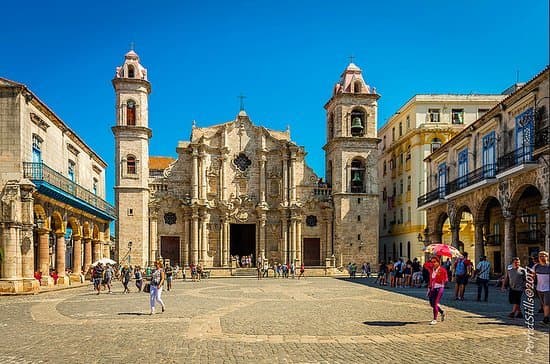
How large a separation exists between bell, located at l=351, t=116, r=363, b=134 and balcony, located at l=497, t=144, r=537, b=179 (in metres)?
23.2

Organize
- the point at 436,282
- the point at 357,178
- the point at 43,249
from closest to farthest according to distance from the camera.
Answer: the point at 436,282, the point at 43,249, the point at 357,178

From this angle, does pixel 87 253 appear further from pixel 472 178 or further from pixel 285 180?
pixel 472 178

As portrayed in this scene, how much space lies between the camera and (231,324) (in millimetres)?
13938

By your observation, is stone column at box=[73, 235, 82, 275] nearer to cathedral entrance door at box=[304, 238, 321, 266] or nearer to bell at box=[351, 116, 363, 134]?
cathedral entrance door at box=[304, 238, 321, 266]

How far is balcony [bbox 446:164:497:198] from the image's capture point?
28.9 metres

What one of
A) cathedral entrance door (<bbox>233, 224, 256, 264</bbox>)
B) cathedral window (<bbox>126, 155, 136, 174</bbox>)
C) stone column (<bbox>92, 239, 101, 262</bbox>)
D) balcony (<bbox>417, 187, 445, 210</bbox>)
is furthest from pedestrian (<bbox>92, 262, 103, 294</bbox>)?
cathedral entrance door (<bbox>233, 224, 256, 264</bbox>)

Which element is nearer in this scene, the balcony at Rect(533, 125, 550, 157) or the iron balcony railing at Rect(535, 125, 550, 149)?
the balcony at Rect(533, 125, 550, 157)

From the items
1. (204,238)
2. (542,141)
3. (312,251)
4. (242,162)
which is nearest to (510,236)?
(542,141)

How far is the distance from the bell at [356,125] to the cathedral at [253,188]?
9 centimetres

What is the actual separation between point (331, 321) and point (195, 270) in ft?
90.1

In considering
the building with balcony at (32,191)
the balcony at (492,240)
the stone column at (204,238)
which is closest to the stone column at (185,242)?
the stone column at (204,238)

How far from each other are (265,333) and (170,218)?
3843 centimetres

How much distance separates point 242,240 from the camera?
53.2 metres

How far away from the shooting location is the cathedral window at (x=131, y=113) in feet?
156
